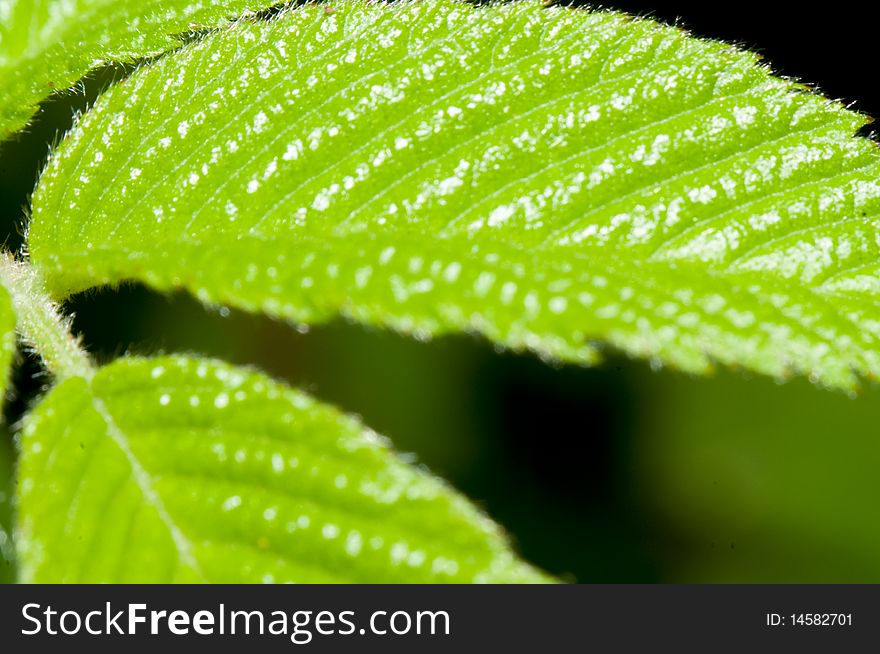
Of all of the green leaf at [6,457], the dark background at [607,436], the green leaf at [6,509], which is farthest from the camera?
the dark background at [607,436]

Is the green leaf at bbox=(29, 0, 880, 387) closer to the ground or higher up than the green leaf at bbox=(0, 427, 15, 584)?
higher up

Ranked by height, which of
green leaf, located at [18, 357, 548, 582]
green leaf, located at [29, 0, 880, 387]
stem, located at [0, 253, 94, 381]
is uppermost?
green leaf, located at [29, 0, 880, 387]

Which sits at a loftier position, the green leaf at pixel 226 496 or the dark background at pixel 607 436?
the dark background at pixel 607 436

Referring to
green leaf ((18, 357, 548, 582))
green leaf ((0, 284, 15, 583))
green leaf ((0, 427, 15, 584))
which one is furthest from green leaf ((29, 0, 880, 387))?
green leaf ((0, 427, 15, 584))

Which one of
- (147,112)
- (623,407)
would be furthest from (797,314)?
(623,407)

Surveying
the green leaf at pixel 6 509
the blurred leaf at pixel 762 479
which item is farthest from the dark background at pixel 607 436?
the green leaf at pixel 6 509

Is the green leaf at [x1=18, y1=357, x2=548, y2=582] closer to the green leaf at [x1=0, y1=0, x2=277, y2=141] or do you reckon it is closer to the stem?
the stem

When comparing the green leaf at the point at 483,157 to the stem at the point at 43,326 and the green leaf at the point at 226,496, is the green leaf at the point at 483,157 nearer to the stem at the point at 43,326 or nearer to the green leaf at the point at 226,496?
the stem at the point at 43,326
